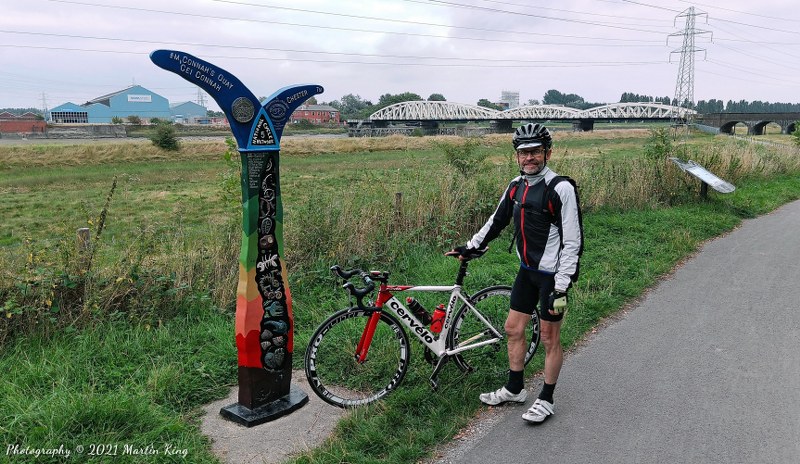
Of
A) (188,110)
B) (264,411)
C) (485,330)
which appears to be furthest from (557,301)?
(188,110)

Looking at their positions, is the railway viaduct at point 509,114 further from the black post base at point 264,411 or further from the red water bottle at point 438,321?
the black post base at point 264,411

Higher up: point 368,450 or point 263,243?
point 263,243

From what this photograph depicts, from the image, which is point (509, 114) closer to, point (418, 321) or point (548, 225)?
point (418, 321)

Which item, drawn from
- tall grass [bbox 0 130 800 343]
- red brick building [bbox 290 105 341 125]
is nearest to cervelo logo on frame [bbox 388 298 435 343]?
tall grass [bbox 0 130 800 343]

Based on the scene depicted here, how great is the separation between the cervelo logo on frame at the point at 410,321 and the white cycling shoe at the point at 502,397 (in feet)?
1.97

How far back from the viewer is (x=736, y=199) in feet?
46.0

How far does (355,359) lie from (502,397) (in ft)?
3.83

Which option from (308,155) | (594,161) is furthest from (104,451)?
(308,155)

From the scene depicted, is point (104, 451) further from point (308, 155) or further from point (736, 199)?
point (308, 155)

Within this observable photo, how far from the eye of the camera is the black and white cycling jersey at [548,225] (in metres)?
3.88

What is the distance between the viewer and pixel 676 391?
4.59 m

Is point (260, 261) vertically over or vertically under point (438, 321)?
over

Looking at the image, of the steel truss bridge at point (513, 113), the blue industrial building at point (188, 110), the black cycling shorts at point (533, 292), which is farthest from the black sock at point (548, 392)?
the blue industrial building at point (188, 110)

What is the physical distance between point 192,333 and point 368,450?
260cm
